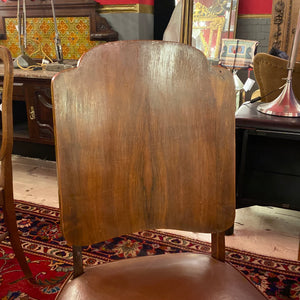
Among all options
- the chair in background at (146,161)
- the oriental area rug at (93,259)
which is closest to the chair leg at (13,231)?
the oriental area rug at (93,259)

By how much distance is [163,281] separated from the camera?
76 cm

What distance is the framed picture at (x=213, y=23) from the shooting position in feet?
14.5

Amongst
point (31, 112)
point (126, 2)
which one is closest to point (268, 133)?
point (31, 112)

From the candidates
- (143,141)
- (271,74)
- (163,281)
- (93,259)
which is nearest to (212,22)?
(271,74)

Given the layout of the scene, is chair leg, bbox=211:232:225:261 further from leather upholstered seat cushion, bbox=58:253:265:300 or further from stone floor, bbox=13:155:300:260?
stone floor, bbox=13:155:300:260

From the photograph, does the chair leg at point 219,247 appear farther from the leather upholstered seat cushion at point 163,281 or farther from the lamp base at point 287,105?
the lamp base at point 287,105

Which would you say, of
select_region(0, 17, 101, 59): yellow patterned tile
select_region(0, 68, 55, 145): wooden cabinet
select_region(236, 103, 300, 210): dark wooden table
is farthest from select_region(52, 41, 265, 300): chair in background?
select_region(0, 17, 101, 59): yellow patterned tile

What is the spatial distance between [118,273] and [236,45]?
2.39 m

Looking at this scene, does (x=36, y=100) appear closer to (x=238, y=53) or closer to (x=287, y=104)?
(x=238, y=53)

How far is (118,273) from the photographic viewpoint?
0.79 m

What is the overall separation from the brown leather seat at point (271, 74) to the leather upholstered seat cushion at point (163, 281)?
1.50m

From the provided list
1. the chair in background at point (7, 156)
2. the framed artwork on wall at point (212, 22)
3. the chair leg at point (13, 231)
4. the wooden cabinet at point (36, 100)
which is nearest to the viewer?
the chair in background at point (7, 156)

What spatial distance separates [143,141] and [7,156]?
0.77m

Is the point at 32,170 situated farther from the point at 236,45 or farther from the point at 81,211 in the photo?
the point at 81,211
